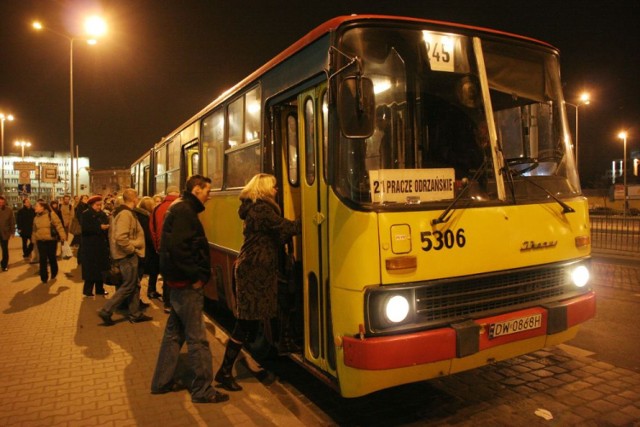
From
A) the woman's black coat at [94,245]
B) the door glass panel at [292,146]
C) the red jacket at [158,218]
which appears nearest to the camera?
the door glass panel at [292,146]

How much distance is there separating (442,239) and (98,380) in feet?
12.1

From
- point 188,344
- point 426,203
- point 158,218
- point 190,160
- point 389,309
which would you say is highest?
point 190,160

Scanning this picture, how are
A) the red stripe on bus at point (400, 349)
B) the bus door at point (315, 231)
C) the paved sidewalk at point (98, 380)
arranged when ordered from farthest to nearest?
the paved sidewalk at point (98, 380), the bus door at point (315, 231), the red stripe on bus at point (400, 349)

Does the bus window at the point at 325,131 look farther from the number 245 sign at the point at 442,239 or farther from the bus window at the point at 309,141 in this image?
A: the number 245 sign at the point at 442,239

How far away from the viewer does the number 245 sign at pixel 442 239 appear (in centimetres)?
373

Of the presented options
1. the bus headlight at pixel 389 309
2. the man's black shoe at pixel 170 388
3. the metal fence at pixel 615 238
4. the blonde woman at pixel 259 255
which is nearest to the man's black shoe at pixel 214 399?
the man's black shoe at pixel 170 388

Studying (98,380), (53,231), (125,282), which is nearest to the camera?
(98,380)

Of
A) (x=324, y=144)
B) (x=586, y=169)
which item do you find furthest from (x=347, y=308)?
(x=586, y=169)

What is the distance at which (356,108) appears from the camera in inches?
140

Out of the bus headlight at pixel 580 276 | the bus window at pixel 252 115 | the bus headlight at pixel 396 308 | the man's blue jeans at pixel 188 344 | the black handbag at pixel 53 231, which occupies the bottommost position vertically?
the man's blue jeans at pixel 188 344

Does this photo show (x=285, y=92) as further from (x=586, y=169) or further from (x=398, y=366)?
(x=586, y=169)

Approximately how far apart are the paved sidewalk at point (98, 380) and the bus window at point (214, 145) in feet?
7.09

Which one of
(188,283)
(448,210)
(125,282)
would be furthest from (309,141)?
(125,282)

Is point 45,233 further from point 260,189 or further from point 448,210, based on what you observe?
Answer: point 448,210
